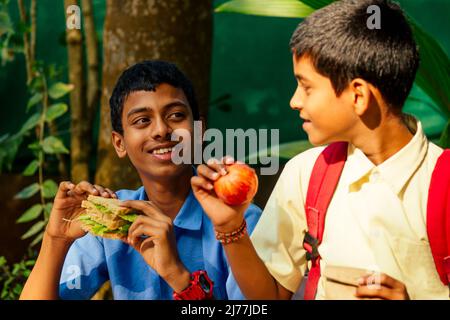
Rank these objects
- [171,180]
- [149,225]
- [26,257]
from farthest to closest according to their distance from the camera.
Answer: [26,257], [171,180], [149,225]

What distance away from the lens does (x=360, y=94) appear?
1673 millimetres

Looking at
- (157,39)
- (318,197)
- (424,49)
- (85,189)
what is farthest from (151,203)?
(424,49)

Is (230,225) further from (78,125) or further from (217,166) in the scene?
(78,125)

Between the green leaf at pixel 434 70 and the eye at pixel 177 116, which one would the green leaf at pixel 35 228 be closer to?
the eye at pixel 177 116

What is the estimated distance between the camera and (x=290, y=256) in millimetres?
1788

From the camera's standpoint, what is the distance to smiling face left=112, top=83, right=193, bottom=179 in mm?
1894

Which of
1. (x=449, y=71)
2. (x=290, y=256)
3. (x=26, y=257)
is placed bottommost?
(x=26, y=257)

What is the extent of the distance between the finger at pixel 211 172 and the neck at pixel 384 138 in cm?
29

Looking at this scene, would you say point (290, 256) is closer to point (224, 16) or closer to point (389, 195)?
point (389, 195)

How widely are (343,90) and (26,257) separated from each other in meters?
1.88

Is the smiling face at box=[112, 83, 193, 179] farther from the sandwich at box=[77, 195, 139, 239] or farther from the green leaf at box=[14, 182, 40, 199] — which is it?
the green leaf at box=[14, 182, 40, 199]

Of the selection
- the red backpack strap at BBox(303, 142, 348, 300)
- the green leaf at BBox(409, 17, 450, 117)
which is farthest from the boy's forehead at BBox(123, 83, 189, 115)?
the green leaf at BBox(409, 17, 450, 117)

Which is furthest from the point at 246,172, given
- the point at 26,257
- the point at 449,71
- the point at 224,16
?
the point at 26,257

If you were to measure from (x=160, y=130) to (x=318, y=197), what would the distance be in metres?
0.39
